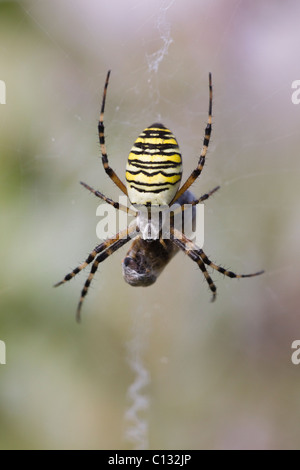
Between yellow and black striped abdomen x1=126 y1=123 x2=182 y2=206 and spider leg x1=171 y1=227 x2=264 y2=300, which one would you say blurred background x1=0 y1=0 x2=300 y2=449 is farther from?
yellow and black striped abdomen x1=126 y1=123 x2=182 y2=206

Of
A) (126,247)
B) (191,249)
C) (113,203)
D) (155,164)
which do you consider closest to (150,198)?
(155,164)

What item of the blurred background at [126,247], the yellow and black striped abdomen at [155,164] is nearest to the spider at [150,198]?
the yellow and black striped abdomen at [155,164]

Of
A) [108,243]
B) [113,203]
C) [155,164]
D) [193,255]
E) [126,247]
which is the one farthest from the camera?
[126,247]

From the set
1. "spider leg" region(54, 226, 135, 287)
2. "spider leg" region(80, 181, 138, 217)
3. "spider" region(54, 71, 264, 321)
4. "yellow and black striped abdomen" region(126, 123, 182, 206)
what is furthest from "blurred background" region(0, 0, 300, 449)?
"yellow and black striped abdomen" region(126, 123, 182, 206)

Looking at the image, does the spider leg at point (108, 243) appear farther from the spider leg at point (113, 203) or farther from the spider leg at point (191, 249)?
the spider leg at point (191, 249)

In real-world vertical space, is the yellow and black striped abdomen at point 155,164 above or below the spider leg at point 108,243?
above

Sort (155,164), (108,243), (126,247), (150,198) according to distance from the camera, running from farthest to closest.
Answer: (126,247) < (108,243) < (150,198) < (155,164)

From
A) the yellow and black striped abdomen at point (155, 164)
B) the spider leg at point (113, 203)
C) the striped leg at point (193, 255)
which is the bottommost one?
the striped leg at point (193, 255)

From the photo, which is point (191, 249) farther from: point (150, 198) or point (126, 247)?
point (126, 247)
